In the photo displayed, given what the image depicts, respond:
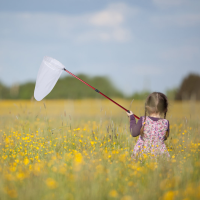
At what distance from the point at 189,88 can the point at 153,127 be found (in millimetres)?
29640

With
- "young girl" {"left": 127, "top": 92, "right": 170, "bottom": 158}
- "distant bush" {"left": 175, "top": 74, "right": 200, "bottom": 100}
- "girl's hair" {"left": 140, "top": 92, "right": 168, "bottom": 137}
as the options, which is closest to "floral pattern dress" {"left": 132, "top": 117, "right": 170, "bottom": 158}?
"young girl" {"left": 127, "top": 92, "right": 170, "bottom": 158}

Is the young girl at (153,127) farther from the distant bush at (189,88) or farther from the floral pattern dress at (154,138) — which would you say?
the distant bush at (189,88)

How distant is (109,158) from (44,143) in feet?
5.25

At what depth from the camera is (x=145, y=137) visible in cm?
386

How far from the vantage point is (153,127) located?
3785mm

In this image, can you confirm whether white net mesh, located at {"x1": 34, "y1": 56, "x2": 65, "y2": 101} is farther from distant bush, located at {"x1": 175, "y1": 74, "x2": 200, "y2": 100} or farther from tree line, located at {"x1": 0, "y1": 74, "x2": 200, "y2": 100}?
distant bush, located at {"x1": 175, "y1": 74, "x2": 200, "y2": 100}

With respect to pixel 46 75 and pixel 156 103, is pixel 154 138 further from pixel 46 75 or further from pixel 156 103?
pixel 46 75

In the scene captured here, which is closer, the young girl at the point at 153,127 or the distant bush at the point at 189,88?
the young girl at the point at 153,127

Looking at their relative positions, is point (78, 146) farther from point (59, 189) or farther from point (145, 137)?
point (59, 189)

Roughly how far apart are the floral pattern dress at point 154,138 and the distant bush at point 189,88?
27.1 m

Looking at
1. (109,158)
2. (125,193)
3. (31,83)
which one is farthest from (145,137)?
(31,83)

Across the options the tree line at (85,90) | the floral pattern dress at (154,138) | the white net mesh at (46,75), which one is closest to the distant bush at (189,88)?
the tree line at (85,90)

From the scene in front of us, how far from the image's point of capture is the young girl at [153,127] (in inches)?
147

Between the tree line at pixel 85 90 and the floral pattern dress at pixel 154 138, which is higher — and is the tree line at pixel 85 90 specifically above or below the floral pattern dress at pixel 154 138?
above
